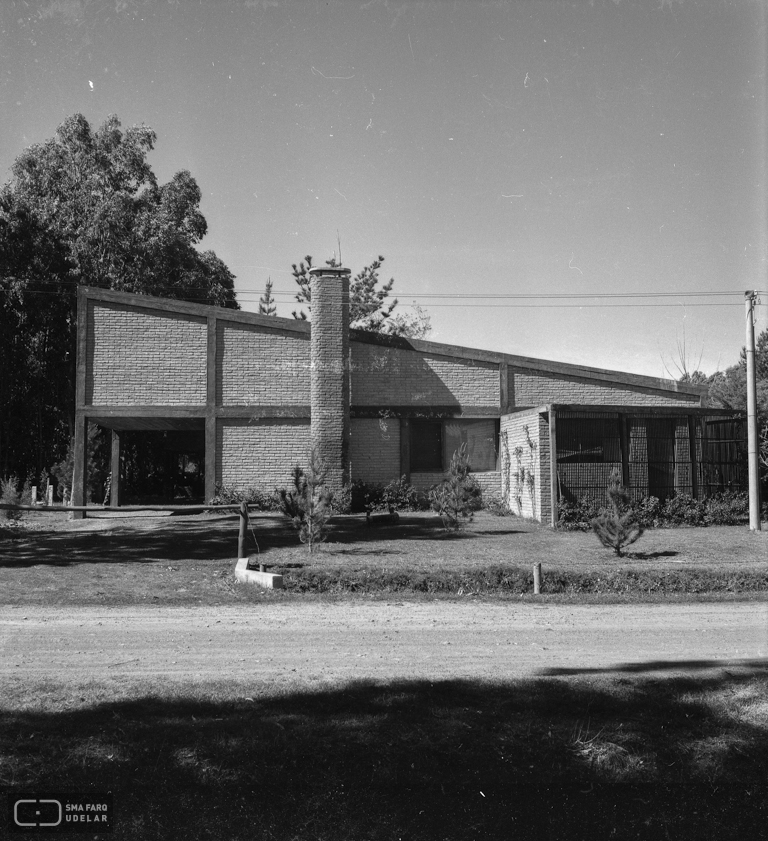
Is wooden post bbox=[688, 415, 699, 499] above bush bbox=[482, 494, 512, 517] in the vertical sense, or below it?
above

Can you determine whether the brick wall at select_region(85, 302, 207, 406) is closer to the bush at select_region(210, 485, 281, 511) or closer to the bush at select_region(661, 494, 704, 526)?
the bush at select_region(210, 485, 281, 511)

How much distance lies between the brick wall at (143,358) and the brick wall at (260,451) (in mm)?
1542

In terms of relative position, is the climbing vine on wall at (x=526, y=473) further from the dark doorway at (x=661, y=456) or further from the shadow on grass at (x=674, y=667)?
the shadow on grass at (x=674, y=667)

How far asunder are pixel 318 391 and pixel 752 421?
40.6 feet

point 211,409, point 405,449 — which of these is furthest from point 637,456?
point 211,409

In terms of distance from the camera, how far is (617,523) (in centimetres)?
1490

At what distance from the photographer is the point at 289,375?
2680 centimetres

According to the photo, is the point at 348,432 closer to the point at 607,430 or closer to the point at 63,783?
the point at 607,430

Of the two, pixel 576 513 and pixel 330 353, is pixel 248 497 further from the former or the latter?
pixel 576 513

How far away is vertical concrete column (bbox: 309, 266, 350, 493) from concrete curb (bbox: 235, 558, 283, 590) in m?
12.9

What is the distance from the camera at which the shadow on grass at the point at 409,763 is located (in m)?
4.22

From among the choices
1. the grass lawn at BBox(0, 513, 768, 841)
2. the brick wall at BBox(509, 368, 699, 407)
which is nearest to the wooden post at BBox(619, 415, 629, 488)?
the brick wall at BBox(509, 368, 699, 407)

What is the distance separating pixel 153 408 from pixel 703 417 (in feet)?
53.0

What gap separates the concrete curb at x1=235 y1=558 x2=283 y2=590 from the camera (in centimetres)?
1183
